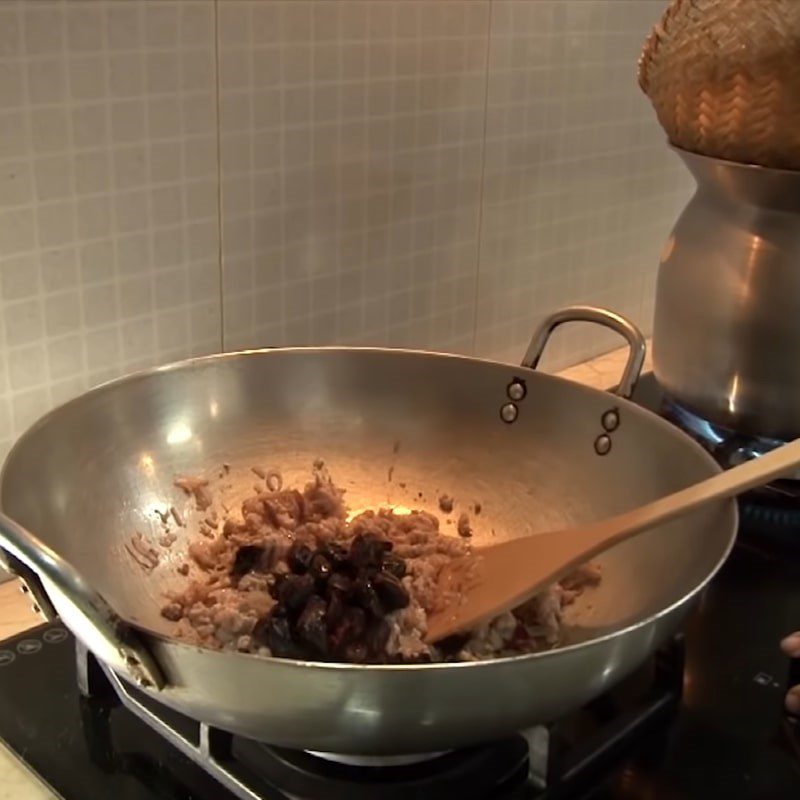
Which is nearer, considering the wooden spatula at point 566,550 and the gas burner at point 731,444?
the wooden spatula at point 566,550

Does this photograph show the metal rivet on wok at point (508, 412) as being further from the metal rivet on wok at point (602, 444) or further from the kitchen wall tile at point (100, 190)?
the kitchen wall tile at point (100, 190)

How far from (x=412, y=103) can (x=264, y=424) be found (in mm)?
330

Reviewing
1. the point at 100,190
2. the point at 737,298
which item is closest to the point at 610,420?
the point at 737,298

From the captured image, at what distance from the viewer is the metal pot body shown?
90 centimetres

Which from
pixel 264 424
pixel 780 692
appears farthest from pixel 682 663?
pixel 264 424

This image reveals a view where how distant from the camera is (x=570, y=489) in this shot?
2.94 feet

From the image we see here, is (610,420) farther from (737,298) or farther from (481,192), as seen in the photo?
(481,192)

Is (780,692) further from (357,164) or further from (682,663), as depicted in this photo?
(357,164)

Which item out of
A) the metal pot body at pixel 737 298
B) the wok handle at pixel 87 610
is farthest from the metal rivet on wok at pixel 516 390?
the wok handle at pixel 87 610

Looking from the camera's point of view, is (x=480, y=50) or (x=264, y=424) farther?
(x=480, y=50)

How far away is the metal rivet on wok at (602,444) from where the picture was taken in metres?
0.88

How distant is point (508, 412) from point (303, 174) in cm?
26

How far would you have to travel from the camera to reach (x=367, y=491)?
0.92 metres

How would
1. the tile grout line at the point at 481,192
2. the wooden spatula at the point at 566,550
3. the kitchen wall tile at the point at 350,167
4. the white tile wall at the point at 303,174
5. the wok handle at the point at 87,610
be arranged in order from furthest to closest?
the tile grout line at the point at 481,192 → the kitchen wall tile at the point at 350,167 → the white tile wall at the point at 303,174 → the wooden spatula at the point at 566,550 → the wok handle at the point at 87,610
